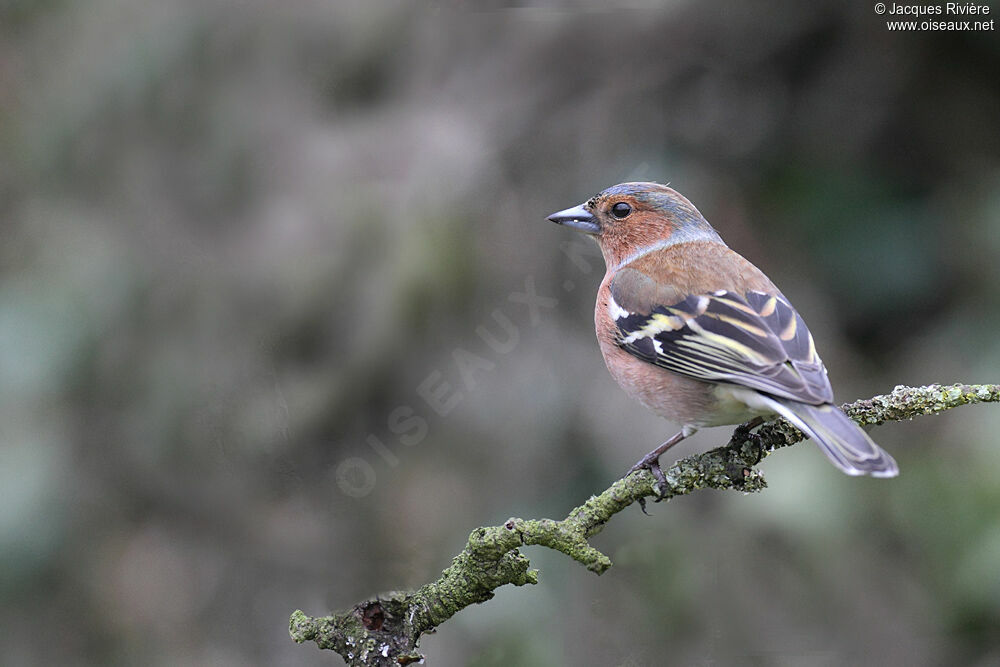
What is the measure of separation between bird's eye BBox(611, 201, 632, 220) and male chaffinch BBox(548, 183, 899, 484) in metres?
0.01

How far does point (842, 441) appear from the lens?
7.86 feet

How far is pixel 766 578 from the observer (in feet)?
13.8

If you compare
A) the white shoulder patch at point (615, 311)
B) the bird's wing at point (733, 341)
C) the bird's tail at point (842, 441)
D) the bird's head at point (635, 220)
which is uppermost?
the bird's head at point (635, 220)

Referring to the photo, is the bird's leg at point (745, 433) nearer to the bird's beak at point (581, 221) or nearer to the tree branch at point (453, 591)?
the tree branch at point (453, 591)

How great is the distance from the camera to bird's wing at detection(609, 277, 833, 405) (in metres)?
2.73

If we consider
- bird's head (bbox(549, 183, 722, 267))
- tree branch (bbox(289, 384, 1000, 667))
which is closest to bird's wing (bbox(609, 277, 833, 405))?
bird's head (bbox(549, 183, 722, 267))

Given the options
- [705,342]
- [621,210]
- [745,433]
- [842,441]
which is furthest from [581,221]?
[842,441]

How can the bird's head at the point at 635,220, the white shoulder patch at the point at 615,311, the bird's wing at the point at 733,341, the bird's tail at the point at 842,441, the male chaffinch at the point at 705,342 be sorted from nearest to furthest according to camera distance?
the bird's tail at the point at 842,441 → the male chaffinch at the point at 705,342 → the bird's wing at the point at 733,341 → the white shoulder patch at the point at 615,311 → the bird's head at the point at 635,220

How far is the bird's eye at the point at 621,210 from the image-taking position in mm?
3895

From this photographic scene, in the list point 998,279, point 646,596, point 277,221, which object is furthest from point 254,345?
point 998,279

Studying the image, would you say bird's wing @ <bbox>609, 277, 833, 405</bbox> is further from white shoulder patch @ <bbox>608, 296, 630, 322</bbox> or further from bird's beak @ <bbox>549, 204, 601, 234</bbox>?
bird's beak @ <bbox>549, 204, 601, 234</bbox>

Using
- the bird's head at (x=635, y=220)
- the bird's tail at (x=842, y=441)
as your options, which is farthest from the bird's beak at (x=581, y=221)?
the bird's tail at (x=842, y=441)

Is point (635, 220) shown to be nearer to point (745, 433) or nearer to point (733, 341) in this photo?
point (733, 341)

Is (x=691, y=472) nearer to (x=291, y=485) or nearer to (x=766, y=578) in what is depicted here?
(x=291, y=485)
